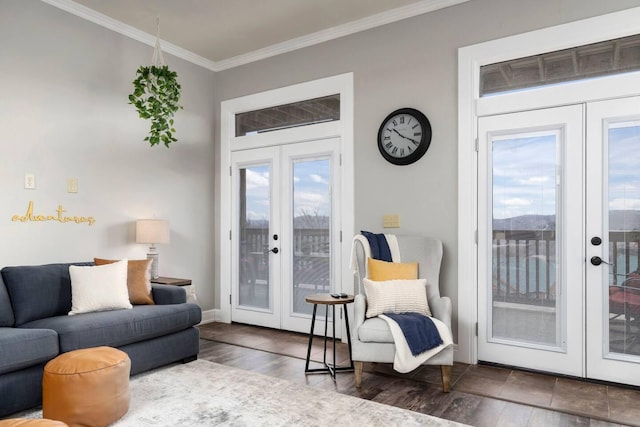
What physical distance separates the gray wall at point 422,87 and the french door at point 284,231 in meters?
0.44

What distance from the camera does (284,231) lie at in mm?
4668

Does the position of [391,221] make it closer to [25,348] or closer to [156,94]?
[156,94]

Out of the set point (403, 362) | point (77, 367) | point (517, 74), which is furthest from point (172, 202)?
point (517, 74)

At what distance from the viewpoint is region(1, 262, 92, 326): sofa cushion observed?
309 cm

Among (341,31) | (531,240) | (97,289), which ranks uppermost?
(341,31)

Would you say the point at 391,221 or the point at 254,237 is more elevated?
the point at 391,221

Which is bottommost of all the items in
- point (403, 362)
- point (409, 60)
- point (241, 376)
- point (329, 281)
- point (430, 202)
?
point (241, 376)

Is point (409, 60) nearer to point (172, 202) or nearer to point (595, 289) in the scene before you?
point (595, 289)

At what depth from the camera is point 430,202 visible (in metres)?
3.76

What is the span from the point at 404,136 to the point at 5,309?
10.9 ft

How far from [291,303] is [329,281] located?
1.76 ft

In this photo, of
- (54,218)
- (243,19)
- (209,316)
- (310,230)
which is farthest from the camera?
(209,316)

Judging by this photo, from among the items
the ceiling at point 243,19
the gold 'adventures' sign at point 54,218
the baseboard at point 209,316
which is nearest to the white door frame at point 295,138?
A: the baseboard at point 209,316

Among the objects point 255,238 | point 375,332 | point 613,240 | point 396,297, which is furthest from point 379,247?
point 255,238
